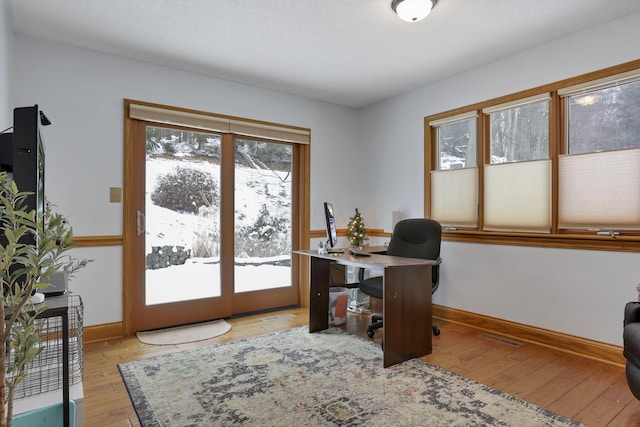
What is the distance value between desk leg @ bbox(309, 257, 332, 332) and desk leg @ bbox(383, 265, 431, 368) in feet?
3.05

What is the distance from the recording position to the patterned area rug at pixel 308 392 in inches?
75.0

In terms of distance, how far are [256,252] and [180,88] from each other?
1867 mm

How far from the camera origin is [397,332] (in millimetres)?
2615

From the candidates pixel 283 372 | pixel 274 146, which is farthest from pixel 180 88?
pixel 283 372

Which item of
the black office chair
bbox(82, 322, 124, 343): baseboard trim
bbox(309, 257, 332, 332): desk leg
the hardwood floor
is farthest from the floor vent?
bbox(82, 322, 124, 343): baseboard trim

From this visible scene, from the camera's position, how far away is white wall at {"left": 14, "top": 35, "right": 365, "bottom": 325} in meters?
2.95

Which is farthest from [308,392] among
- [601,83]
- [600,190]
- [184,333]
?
[601,83]

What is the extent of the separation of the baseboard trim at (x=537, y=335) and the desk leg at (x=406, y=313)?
0.93 meters

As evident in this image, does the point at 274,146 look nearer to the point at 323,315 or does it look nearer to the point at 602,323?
the point at 323,315

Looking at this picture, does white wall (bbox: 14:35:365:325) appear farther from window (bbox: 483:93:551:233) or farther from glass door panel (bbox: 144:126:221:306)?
window (bbox: 483:93:551:233)

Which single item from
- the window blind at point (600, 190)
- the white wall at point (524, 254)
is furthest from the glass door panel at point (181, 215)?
the window blind at point (600, 190)

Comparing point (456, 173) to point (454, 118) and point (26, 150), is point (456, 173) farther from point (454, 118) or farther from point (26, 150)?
point (26, 150)

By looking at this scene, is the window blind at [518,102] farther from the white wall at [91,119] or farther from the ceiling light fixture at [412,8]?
the white wall at [91,119]

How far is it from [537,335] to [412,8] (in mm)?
2744
